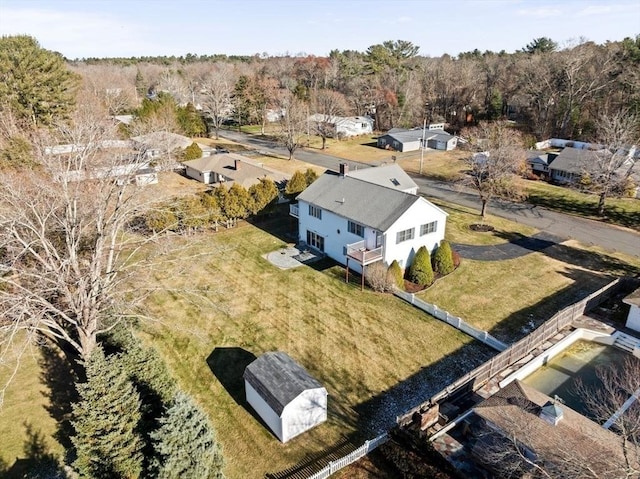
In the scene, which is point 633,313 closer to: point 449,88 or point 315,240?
point 315,240

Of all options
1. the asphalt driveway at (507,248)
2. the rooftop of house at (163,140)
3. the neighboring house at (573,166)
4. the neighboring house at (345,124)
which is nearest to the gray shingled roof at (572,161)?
the neighboring house at (573,166)

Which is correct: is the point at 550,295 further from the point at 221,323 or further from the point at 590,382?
the point at 221,323

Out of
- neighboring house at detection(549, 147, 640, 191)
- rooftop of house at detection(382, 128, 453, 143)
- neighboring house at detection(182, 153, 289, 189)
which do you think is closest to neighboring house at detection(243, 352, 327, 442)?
neighboring house at detection(182, 153, 289, 189)

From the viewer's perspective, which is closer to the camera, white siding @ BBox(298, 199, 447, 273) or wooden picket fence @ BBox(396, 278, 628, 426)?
wooden picket fence @ BBox(396, 278, 628, 426)

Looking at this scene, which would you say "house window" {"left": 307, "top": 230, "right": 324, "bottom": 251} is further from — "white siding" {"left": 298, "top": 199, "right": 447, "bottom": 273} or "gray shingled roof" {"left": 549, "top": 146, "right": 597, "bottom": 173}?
"gray shingled roof" {"left": 549, "top": 146, "right": 597, "bottom": 173}

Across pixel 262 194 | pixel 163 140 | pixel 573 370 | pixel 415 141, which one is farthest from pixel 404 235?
pixel 415 141

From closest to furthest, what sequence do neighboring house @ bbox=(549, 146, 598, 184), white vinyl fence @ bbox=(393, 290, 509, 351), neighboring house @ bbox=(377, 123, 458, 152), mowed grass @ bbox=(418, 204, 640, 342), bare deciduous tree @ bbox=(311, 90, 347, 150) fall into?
1. white vinyl fence @ bbox=(393, 290, 509, 351)
2. mowed grass @ bbox=(418, 204, 640, 342)
3. neighboring house @ bbox=(549, 146, 598, 184)
4. neighboring house @ bbox=(377, 123, 458, 152)
5. bare deciduous tree @ bbox=(311, 90, 347, 150)

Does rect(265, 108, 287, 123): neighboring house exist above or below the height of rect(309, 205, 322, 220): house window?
above
